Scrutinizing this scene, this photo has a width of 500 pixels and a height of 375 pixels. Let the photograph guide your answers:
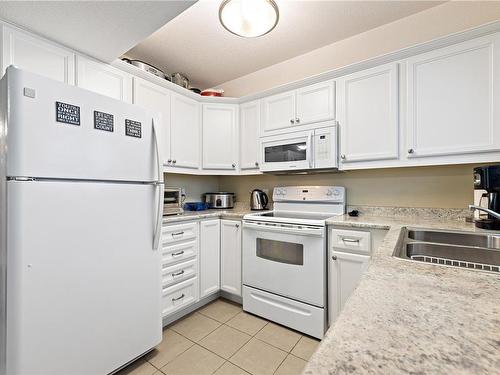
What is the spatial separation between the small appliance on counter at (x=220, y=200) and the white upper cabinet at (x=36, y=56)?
67.1 inches

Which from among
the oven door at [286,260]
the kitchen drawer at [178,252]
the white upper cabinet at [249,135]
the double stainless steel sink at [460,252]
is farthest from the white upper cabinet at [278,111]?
the double stainless steel sink at [460,252]

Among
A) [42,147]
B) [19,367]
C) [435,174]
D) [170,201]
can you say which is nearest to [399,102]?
[435,174]

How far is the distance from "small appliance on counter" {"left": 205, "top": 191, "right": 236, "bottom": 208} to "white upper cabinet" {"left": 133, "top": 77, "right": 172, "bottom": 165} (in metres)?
0.78

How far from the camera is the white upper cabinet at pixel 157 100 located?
2.08 meters

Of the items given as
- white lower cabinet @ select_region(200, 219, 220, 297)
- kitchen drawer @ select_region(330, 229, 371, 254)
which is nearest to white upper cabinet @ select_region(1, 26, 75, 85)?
white lower cabinet @ select_region(200, 219, 220, 297)

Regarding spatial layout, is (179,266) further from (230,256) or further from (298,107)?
(298,107)

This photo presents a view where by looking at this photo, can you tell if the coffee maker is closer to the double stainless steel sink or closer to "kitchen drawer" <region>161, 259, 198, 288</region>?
the double stainless steel sink

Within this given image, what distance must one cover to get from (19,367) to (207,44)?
2620 mm

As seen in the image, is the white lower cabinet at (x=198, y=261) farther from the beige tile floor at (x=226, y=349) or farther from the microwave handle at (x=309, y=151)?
the microwave handle at (x=309, y=151)

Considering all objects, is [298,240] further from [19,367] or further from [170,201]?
[19,367]

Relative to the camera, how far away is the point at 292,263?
193 cm

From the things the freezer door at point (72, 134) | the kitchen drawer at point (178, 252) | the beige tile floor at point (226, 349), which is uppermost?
the freezer door at point (72, 134)

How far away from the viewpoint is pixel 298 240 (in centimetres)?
188

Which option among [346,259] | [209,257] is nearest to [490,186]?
[346,259]
